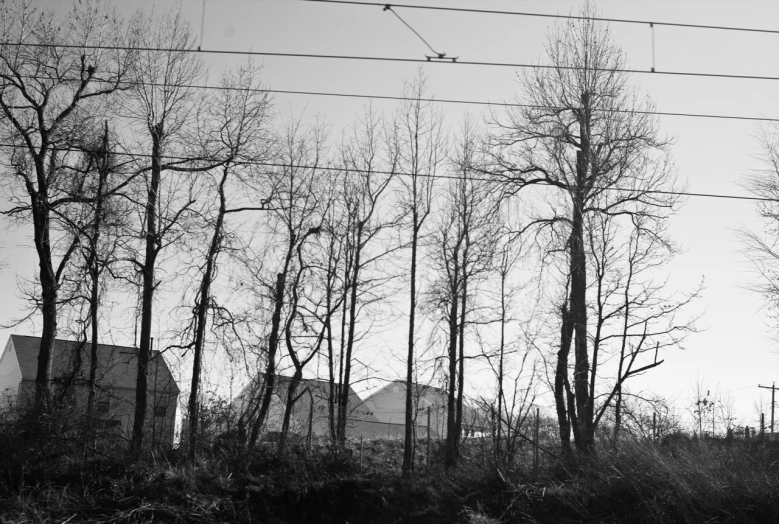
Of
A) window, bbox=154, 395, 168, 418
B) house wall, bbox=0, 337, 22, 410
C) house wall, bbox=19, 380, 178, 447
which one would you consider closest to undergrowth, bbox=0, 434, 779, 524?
house wall, bbox=19, 380, 178, 447

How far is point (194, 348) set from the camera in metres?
18.6

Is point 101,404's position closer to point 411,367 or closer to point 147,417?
point 147,417

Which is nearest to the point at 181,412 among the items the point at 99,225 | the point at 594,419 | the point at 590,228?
the point at 99,225

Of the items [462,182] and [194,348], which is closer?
[194,348]

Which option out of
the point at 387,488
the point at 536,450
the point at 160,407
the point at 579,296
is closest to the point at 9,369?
the point at 160,407

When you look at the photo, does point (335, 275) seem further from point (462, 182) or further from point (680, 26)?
point (680, 26)

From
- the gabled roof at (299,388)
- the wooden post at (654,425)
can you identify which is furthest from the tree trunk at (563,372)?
the gabled roof at (299,388)

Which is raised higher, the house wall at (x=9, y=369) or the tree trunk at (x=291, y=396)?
the house wall at (x=9, y=369)

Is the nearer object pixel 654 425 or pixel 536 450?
pixel 536 450

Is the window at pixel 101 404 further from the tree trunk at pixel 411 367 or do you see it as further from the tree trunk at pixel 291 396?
the tree trunk at pixel 411 367

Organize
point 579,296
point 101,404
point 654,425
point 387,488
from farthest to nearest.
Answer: point 579,296, point 654,425, point 101,404, point 387,488

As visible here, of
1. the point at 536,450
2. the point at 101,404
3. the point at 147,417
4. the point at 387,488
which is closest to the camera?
the point at 387,488

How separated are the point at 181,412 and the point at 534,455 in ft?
26.4

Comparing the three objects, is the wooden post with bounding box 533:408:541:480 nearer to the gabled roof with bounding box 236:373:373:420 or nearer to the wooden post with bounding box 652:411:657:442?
the wooden post with bounding box 652:411:657:442
